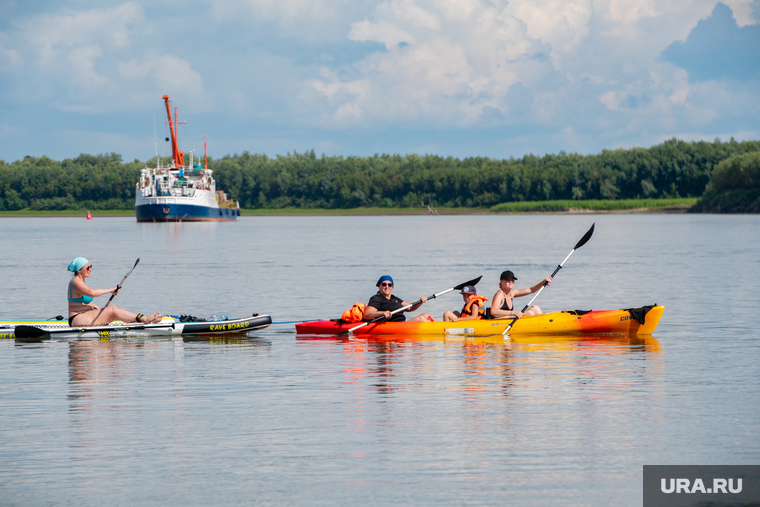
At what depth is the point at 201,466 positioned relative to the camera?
8609mm

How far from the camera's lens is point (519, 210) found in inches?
6245

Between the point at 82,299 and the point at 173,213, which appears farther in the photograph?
the point at 173,213

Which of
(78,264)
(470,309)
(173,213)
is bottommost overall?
(470,309)

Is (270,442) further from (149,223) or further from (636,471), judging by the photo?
(149,223)

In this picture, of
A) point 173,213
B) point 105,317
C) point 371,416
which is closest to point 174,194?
point 173,213

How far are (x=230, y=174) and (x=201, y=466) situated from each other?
184 m

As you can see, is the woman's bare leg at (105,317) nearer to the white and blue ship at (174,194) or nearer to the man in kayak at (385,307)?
the man in kayak at (385,307)

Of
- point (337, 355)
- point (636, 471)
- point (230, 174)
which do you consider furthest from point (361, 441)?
point (230, 174)

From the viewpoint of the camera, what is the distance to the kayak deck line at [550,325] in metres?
17.0

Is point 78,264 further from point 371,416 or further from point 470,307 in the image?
point 371,416

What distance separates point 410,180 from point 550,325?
164 meters

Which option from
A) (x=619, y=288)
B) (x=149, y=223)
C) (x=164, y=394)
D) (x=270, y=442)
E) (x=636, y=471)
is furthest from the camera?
(x=149, y=223)

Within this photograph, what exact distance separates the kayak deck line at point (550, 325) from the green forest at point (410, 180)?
136m

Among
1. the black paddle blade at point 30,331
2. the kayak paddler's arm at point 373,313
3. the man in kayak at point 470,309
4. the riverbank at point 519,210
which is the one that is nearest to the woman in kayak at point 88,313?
the black paddle blade at point 30,331
